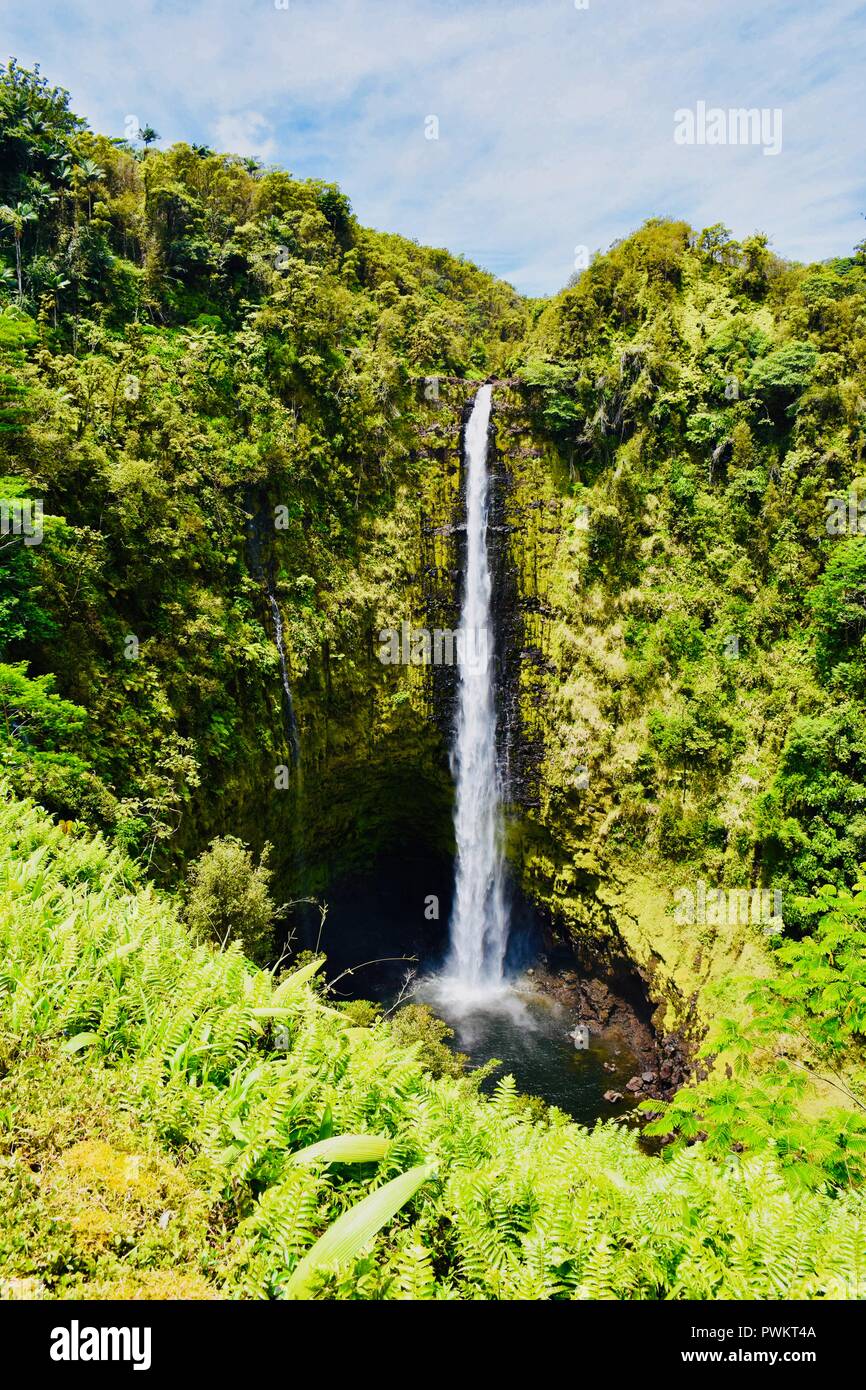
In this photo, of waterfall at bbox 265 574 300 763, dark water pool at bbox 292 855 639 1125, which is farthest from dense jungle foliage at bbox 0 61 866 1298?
dark water pool at bbox 292 855 639 1125

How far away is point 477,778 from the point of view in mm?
24078

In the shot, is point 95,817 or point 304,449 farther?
point 304,449

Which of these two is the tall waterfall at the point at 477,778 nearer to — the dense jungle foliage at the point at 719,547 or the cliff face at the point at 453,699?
the cliff face at the point at 453,699

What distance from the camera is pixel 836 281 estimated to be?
20.4m

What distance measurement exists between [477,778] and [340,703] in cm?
578

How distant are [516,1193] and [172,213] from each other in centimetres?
2882

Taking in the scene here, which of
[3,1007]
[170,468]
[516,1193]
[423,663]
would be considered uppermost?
[170,468]

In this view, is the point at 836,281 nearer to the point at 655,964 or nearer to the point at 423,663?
the point at 423,663

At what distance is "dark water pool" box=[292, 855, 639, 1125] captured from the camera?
17828 millimetres

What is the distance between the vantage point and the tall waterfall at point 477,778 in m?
24.0

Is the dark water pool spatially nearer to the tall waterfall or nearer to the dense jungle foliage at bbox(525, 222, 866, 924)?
the tall waterfall

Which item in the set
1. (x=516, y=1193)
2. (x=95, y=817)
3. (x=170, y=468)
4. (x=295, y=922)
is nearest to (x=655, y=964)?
(x=295, y=922)

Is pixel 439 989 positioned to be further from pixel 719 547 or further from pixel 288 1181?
pixel 288 1181

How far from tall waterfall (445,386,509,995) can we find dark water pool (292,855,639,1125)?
79 cm
